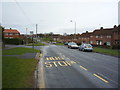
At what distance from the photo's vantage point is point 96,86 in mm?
5398

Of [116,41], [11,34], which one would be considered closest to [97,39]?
[116,41]

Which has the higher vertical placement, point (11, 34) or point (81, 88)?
point (11, 34)

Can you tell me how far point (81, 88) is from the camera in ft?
16.9

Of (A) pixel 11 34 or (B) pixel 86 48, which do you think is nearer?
(B) pixel 86 48

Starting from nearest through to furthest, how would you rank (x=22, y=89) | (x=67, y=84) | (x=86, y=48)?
(x=22, y=89) < (x=67, y=84) < (x=86, y=48)

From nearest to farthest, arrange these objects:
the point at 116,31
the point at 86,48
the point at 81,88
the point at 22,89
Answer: the point at 22,89 → the point at 81,88 → the point at 86,48 → the point at 116,31

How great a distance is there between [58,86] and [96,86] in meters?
1.70

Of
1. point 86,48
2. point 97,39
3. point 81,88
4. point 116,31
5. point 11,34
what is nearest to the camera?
point 81,88

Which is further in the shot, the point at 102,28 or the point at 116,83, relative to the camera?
the point at 102,28

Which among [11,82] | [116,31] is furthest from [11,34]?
[11,82]

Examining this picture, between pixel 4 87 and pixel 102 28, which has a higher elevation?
pixel 102 28

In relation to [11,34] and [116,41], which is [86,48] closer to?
[116,41]

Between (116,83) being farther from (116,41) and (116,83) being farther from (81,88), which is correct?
(116,41)

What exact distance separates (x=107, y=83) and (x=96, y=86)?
760mm
